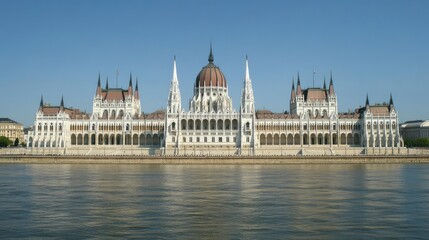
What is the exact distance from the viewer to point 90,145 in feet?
389

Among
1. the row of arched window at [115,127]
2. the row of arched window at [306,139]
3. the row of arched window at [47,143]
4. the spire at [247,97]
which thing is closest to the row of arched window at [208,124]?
the spire at [247,97]

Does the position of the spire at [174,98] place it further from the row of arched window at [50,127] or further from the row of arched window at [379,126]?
the row of arched window at [379,126]

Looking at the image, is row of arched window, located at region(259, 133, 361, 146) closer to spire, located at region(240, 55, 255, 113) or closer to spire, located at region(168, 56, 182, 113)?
spire, located at region(240, 55, 255, 113)

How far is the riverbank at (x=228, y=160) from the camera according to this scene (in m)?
94.8

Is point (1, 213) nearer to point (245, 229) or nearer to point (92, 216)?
point (92, 216)

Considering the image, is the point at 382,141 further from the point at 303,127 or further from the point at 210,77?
the point at 210,77

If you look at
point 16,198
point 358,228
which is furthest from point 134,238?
point 16,198

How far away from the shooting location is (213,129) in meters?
115

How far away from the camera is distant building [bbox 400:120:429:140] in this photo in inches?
6609

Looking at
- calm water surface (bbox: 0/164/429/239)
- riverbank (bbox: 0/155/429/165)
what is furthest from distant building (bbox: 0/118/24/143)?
calm water surface (bbox: 0/164/429/239)

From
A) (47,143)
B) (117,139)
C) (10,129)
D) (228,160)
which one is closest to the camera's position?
(228,160)

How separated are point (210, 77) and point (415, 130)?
8039 centimetres

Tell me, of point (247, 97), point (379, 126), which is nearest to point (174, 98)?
point (247, 97)

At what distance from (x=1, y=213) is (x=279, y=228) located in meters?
16.2
